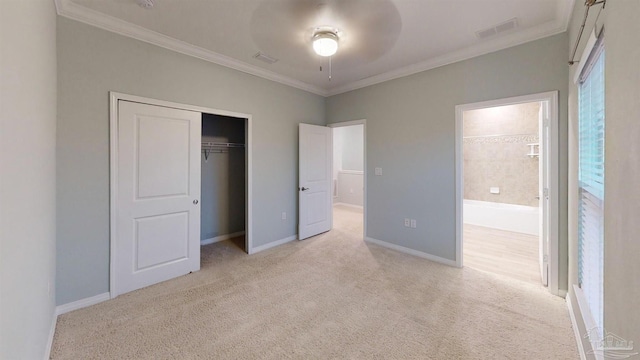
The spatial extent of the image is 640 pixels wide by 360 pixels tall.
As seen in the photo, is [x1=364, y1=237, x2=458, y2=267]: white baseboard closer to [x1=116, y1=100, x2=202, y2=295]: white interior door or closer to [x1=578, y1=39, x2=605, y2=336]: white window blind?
[x1=578, y1=39, x2=605, y2=336]: white window blind

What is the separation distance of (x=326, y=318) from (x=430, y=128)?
8.64 ft

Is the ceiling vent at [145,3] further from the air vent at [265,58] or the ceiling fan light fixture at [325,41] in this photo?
the ceiling fan light fixture at [325,41]

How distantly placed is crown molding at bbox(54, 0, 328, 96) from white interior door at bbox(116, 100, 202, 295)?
670mm

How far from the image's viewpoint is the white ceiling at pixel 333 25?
2.18 m

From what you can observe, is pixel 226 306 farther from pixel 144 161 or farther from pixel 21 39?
pixel 21 39

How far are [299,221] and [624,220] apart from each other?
12.0ft

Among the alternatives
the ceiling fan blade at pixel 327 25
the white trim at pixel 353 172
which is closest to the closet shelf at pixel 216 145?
the ceiling fan blade at pixel 327 25

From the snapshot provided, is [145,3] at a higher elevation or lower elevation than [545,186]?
higher

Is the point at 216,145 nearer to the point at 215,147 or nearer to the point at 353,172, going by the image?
the point at 215,147

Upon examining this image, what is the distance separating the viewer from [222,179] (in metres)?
4.47

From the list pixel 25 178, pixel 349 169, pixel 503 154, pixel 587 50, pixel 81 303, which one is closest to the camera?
pixel 25 178

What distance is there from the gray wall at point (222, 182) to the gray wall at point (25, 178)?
7.64 ft

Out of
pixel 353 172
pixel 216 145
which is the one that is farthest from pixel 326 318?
pixel 353 172

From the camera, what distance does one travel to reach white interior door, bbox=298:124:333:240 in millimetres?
4266
